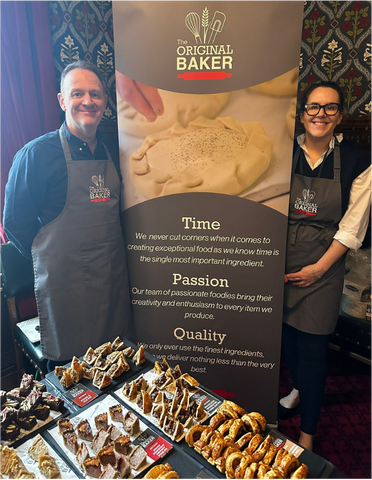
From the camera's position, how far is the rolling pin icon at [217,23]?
159 cm

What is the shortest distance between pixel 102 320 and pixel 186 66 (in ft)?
4.42

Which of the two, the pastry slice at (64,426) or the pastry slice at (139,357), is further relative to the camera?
the pastry slice at (139,357)

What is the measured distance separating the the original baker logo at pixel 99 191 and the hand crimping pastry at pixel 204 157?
0.55 feet

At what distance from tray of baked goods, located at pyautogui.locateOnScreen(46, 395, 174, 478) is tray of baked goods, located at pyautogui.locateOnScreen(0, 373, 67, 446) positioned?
2.3 inches

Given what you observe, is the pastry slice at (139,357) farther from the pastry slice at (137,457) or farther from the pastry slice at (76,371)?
the pastry slice at (137,457)

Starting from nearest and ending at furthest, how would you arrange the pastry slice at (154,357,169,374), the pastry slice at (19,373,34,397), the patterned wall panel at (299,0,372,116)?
the pastry slice at (19,373,34,397) → the pastry slice at (154,357,169,374) → the patterned wall panel at (299,0,372,116)

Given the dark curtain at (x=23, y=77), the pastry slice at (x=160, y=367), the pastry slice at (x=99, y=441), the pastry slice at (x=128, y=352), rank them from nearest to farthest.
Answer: the pastry slice at (x=99, y=441) < the pastry slice at (x=160, y=367) < the pastry slice at (x=128, y=352) < the dark curtain at (x=23, y=77)

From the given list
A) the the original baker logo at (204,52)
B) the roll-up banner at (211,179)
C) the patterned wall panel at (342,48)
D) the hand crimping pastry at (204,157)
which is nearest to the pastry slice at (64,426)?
the roll-up banner at (211,179)

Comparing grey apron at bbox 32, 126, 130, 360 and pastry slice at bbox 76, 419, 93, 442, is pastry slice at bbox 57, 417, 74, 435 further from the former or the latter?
grey apron at bbox 32, 126, 130, 360

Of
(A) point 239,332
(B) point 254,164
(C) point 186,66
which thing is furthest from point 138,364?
(C) point 186,66

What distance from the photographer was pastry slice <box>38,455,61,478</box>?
99 cm

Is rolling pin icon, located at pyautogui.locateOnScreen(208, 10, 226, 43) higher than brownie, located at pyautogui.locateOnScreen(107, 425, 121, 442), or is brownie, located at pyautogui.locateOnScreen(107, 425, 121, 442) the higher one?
rolling pin icon, located at pyautogui.locateOnScreen(208, 10, 226, 43)

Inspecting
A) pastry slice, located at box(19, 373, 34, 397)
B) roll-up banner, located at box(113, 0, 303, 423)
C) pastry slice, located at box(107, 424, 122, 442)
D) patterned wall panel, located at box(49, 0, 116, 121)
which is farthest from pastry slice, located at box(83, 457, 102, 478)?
patterned wall panel, located at box(49, 0, 116, 121)

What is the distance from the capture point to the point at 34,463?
1.04 meters
